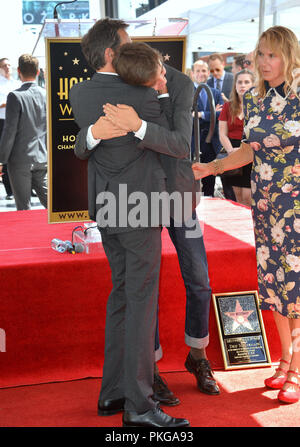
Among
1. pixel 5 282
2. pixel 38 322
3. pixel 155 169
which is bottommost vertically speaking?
pixel 38 322

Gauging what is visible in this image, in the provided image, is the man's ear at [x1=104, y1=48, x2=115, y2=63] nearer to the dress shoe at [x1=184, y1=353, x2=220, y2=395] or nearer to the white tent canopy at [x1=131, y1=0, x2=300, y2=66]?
the dress shoe at [x1=184, y1=353, x2=220, y2=395]

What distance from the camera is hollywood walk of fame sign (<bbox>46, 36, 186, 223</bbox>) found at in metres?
2.70

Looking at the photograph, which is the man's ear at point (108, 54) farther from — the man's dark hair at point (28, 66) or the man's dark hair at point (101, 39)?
the man's dark hair at point (28, 66)

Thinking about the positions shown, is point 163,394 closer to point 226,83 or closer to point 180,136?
point 180,136

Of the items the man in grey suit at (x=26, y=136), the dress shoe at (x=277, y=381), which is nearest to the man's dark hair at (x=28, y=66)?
the man in grey suit at (x=26, y=136)

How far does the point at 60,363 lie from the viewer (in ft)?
8.04

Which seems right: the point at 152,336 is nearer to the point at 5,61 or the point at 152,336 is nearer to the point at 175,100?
the point at 175,100

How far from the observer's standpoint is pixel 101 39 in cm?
174

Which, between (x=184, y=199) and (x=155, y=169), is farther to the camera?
(x=184, y=199)

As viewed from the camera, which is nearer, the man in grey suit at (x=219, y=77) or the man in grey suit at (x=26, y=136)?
the man in grey suit at (x=26, y=136)

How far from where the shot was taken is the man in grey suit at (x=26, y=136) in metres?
4.12

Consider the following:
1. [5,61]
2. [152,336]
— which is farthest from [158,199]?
[5,61]

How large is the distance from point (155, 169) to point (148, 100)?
22 centimetres

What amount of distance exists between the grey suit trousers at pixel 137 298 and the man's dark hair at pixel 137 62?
47 cm
